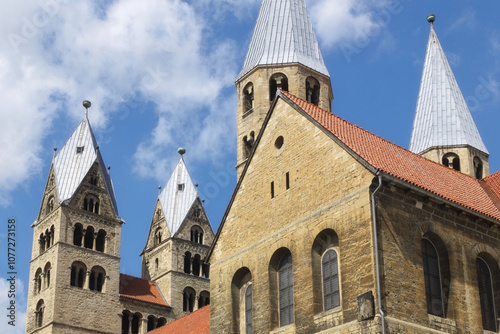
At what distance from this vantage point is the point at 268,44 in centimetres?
4912

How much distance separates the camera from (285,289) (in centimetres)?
2384

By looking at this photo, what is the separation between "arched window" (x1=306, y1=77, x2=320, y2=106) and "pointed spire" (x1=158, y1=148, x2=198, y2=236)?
27.7 metres

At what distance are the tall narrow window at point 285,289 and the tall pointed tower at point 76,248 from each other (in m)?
37.3

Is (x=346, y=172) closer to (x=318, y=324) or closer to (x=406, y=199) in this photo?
(x=406, y=199)

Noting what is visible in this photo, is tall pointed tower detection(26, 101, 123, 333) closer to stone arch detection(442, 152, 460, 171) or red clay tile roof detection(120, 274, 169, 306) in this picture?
red clay tile roof detection(120, 274, 169, 306)

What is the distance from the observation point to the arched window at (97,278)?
202 ft

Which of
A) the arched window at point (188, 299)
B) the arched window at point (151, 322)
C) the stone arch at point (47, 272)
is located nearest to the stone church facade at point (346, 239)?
the stone arch at point (47, 272)

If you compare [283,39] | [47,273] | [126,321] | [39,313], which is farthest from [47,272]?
[283,39]

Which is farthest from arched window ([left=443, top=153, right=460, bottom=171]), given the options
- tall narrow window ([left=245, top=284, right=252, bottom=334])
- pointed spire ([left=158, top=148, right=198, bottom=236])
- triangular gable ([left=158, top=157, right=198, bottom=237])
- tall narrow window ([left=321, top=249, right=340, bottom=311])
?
triangular gable ([left=158, top=157, right=198, bottom=237])

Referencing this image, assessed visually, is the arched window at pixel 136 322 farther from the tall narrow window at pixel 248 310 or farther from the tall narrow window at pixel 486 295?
the tall narrow window at pixel 486 295

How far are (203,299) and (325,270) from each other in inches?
1952

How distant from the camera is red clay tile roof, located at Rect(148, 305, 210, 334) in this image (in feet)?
143

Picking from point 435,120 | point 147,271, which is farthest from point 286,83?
point 147,271

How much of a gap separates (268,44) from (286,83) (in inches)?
124
